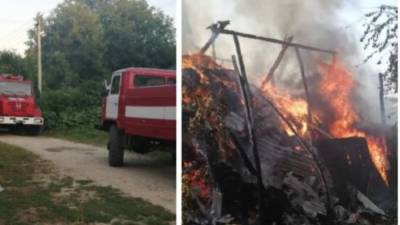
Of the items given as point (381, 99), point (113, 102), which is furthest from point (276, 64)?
point (113, 102)

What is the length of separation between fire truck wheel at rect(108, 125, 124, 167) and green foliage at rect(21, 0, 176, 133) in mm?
1761

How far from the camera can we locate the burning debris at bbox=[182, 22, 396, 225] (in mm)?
3264

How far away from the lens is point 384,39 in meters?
3.12

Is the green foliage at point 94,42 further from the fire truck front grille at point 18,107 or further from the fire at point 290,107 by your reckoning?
the fire truck front grille at point 18,107

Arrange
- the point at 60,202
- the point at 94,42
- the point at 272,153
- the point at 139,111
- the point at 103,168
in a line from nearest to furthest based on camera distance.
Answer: the point at 272,153 → the point at 94,42 → the point at 60,202 → the point at 139,111 → the point at 103,168

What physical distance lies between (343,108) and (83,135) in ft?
15.5

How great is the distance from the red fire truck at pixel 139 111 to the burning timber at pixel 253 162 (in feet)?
7.49

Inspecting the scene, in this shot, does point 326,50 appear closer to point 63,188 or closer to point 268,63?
point 268,63

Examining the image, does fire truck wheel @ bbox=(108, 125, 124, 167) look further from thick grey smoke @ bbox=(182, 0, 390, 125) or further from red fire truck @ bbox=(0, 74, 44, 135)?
thick grey smoke @ bbox=(182, 0, 390, 125)

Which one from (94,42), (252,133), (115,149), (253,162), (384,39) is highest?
(94,42)

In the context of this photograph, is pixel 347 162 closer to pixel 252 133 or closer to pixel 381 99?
pixel 381 99

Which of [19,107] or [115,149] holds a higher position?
[19,107]

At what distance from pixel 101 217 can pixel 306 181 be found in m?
2.19

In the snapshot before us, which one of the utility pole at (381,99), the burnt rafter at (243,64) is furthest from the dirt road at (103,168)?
the utility pole at (381,99)
